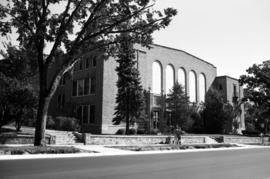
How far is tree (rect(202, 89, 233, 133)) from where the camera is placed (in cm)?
4478

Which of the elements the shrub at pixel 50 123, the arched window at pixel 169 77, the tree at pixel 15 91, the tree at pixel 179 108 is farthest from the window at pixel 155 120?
the tree at pixel 15 91

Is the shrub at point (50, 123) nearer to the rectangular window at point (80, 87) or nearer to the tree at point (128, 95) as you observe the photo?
the rectangular window at point (80, 87)

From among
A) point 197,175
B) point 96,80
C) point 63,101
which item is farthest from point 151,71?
point 197,175

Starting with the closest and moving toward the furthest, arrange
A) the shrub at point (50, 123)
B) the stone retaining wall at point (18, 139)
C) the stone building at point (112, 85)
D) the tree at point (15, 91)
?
the stone retaining wall at point (18, 139), the tree at point (15, 91), the shrub at point (50, 123), the stone building at point (112, 85)

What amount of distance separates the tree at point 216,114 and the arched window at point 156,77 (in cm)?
874

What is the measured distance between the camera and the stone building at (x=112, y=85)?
35.0 metres

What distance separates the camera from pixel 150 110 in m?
39.7

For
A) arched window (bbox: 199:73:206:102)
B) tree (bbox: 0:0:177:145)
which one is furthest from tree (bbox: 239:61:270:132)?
tree (bbox: 0:0:177:145)

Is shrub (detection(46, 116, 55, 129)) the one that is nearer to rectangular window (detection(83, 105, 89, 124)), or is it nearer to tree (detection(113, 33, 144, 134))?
rectangular window (detection(83, 105, 89, 124))

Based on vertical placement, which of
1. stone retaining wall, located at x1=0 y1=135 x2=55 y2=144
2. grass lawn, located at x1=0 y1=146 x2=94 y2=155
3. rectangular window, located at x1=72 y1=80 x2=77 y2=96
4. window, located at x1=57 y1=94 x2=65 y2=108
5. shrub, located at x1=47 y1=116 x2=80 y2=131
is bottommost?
grass lawn, located at x1=0 y1=146 x2=94 y2=155

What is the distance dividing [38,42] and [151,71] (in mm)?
23595

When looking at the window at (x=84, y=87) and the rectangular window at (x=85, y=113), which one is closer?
the rectangular window at (x=85, y=113)

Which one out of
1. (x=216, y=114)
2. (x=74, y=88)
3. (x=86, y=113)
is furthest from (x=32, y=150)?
(x=216, y=114)

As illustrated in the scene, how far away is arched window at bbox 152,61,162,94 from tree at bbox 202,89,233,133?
8739 millimetres
